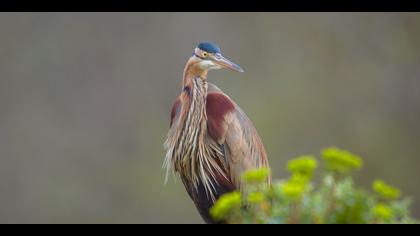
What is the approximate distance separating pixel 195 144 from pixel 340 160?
1.91 metres

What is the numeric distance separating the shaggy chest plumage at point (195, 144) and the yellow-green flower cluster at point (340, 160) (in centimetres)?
183

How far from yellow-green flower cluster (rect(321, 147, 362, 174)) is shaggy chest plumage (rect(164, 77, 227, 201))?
5.99ft

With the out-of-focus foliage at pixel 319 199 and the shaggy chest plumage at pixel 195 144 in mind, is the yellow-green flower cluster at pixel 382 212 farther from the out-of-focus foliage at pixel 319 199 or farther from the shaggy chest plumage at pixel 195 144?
the shaggy chest plumage at pixel 195 144

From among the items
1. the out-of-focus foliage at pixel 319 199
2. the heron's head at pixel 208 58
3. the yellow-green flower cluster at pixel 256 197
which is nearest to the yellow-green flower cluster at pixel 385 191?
the out-of-focus foliage at pixel 319 199

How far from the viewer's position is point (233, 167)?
313 centimetres

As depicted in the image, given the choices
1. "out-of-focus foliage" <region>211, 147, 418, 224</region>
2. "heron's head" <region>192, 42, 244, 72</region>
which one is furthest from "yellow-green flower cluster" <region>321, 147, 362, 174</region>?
"heron's head" <region>192, 42, 244, 72</region>

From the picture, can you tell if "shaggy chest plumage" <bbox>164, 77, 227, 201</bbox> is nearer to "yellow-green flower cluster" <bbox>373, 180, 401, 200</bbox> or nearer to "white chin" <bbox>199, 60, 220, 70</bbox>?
"white chin" <bbox>199, 60, 220, 70</bbox>

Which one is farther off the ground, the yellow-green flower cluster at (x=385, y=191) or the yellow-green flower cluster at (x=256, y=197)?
the yellow-green flower cluster at (x=385, y=191)

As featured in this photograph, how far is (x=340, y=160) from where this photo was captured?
123 cm

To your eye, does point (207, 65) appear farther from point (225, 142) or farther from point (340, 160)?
point (340, 160)

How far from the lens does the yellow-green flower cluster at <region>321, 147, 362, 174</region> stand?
122 cm

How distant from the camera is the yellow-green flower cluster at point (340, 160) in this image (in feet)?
4.00

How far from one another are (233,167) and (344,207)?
1905 mm
